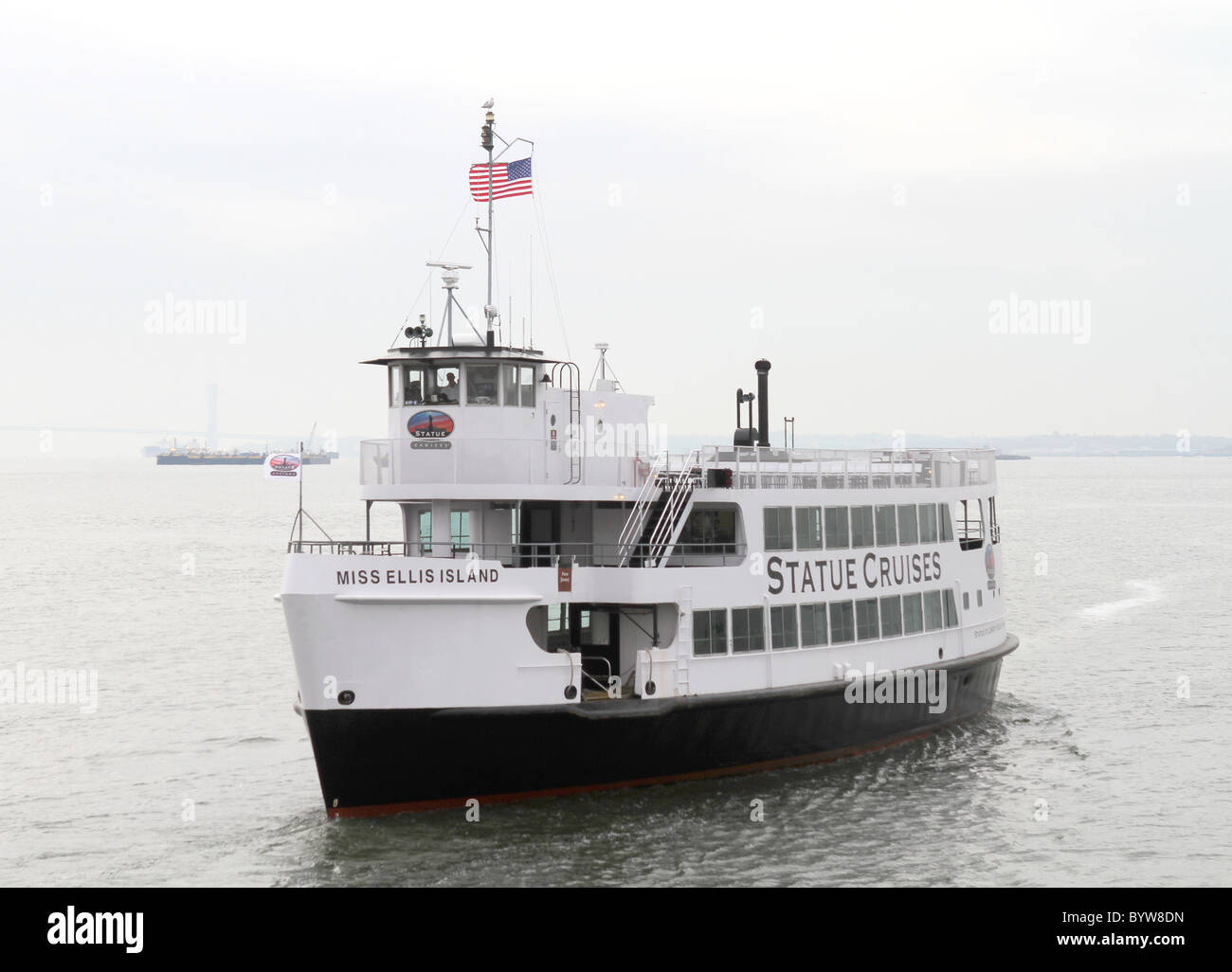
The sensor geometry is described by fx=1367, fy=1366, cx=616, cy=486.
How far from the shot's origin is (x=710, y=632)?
2328cm

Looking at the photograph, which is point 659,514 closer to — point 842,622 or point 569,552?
point 569,552

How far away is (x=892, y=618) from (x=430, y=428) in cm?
995

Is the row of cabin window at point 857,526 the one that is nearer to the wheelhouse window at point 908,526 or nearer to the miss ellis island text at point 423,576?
the wheelhouse window at point 908,526

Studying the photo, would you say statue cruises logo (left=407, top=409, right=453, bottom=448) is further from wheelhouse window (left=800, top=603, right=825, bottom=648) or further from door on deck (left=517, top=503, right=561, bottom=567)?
wheelhouse window (left=800, top=603, right=825, bottom=648)

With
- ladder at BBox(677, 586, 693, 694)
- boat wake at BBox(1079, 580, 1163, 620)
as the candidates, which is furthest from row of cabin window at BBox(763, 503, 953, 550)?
boat wake at BBox(1079, 580, 1163, 620)

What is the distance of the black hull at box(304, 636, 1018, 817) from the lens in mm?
20984

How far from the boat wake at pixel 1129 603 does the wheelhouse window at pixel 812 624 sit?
86.1 feet

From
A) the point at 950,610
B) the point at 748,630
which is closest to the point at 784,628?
the point at 748,630

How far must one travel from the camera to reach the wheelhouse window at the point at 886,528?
88.4 feet

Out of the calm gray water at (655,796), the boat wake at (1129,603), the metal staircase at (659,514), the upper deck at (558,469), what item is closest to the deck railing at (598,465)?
the upper deck at (558,469)

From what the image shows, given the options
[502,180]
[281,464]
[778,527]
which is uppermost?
[502,180]

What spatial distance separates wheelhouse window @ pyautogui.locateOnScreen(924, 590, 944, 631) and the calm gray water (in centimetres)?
240

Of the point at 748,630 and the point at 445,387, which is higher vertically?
the point at 445,387
